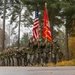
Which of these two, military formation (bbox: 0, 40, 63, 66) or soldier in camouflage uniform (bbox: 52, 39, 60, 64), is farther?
military formation (bbox: 0, 40, 63, 66)

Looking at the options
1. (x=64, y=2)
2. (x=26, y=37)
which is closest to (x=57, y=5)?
(x=64, y=2)

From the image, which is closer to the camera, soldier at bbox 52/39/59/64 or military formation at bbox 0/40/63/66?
soldier at bbox 52/39/59/64

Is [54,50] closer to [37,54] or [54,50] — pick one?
[54,50]

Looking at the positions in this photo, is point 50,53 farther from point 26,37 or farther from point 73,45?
A: point 26,37

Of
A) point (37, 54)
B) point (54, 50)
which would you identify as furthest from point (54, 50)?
point (37, 54)

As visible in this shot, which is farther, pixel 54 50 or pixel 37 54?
pixel 37 54

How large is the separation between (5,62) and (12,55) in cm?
308

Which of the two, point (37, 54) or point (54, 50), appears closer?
point (54, 50)

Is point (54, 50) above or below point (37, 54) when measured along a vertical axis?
above

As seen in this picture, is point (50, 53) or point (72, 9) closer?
point (50, 53)

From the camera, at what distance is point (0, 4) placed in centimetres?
4522

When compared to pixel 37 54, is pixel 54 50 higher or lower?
higher

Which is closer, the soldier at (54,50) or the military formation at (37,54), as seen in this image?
the soldier at (54,50)

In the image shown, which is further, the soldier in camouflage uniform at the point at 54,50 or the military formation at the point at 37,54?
the military formation at the point at 37,54
